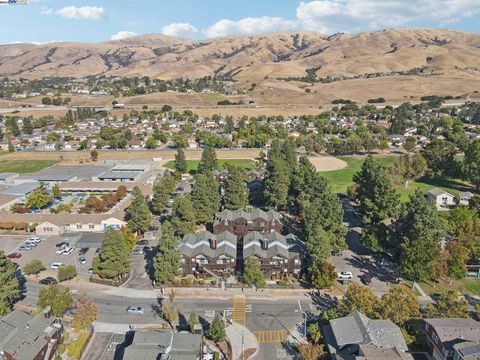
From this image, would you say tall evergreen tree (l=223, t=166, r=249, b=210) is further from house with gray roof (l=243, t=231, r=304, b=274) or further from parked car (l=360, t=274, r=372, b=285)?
parked car (l=360, t=274, r=372, b=285)

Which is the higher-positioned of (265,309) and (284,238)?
(284,238)


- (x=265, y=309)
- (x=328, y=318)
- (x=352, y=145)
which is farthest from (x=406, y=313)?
(x=352, y=145)

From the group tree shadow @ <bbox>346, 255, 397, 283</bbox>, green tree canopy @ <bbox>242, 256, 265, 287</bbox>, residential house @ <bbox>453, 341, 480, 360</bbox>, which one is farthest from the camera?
tree shadow @ <bbox>346, 255, 397, 283</bbox>

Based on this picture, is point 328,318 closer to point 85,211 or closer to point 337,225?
point 337,225

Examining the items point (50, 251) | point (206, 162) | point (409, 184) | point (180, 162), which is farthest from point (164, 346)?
point (409, 184)

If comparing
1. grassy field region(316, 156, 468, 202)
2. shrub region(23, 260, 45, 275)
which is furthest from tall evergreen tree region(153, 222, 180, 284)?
grassy field region(316, 156, 468, 202)

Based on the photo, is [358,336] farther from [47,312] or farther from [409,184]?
[409,184]

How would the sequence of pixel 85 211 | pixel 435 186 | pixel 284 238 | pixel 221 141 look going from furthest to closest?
1. pixel 221 141
2. pixel 435 186
3. pixel 85 211
4. pixel 284 238
